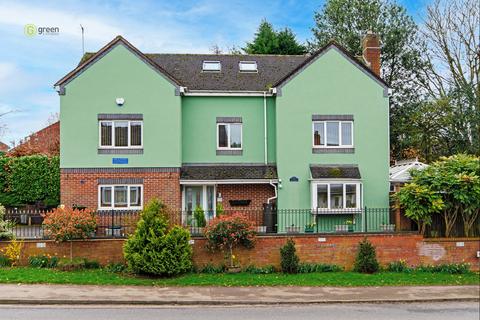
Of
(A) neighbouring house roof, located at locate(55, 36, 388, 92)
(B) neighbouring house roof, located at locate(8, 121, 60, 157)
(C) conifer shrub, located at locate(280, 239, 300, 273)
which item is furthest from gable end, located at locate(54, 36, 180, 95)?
(B) neighbouring house roof, located at locate(8, 121, 60, 157)

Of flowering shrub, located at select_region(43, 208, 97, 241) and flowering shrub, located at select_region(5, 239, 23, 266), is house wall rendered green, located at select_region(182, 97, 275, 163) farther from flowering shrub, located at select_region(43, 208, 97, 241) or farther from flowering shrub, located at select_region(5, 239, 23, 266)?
flowering shrub, located at select_region(5, 239, 23, 266)

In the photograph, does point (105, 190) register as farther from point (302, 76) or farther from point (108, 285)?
point (302, 76)

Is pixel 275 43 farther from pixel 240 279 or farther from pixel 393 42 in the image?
pixel 240 279

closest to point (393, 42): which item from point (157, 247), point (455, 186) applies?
point (455, 186)

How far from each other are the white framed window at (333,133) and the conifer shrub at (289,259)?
263 inches

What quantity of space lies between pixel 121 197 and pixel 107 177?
101 centimetres

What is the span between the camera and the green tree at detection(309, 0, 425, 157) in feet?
118

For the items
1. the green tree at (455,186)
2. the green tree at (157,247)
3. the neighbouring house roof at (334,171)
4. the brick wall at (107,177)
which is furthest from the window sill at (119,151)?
the green tree at (455,186)

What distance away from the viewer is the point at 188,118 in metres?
23.6

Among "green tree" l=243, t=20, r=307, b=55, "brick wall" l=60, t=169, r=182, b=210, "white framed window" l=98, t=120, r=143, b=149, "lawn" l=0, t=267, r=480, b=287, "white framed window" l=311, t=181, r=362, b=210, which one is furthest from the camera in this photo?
"green tree" l=243, t=20, r=307, b=55

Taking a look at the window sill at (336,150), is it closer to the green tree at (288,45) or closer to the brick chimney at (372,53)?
the brick chimney at (372,53)

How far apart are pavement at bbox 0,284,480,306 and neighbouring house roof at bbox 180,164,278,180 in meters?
7.31

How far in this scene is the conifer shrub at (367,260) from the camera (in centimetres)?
1777

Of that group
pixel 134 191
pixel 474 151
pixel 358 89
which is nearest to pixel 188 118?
pixel 134 191
